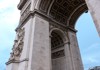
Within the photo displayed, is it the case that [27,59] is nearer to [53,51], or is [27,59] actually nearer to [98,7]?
[53,51]

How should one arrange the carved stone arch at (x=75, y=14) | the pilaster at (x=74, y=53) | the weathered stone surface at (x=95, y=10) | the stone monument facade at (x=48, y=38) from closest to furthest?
the weathered stone surface at (x=95, y=10) < the stone monument facade at (x=48, y=38) < the pilaster at (x=74, y=53) < the carved stone arch at (x=75, y=14)

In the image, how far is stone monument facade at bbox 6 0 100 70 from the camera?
9148 mm

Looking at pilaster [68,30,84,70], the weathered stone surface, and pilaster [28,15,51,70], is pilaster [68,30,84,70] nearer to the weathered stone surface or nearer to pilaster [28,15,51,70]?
pilaster [28,15,51,70]

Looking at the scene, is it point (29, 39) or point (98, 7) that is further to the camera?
point (29, 39)

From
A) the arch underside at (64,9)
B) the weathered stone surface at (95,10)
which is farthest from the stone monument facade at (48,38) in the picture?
the weathered stone surface at (95,10)

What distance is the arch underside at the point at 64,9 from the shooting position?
1313 centimetres

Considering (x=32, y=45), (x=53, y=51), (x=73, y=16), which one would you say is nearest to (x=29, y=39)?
(x=32, y=45)

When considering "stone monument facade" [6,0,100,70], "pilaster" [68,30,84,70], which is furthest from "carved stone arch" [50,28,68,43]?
"pilaster" [68,30,84,70]

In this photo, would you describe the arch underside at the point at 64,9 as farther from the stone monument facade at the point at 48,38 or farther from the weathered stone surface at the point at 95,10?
the weathered stone surface at the point at 95,10

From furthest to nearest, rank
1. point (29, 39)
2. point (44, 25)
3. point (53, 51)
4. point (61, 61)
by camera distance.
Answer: point (53, 51), point (61, 61), point (44, 25), point (29, 39)

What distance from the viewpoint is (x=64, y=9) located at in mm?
13906

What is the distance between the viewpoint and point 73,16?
14422 millimetres

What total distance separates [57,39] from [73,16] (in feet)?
11.0

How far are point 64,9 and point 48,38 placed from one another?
4.80m
